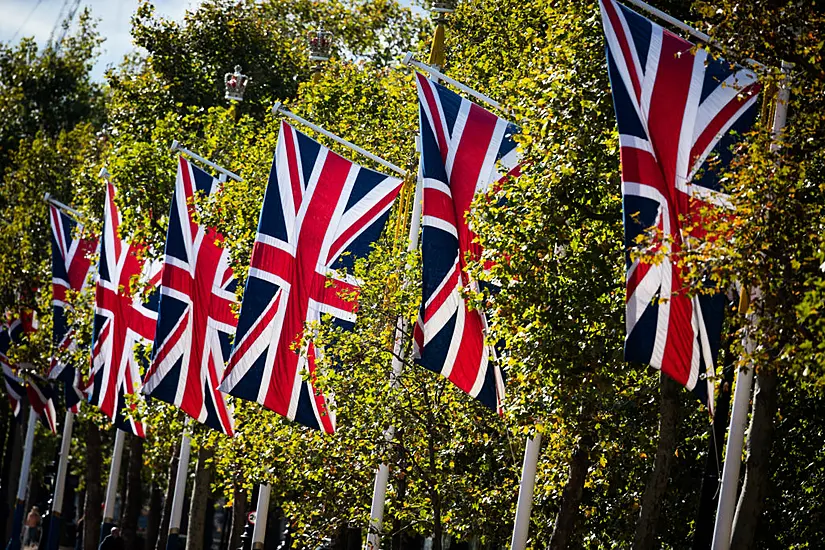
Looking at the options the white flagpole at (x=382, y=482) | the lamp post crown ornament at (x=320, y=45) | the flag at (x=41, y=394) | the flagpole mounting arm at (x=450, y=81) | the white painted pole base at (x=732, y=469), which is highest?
the lamp post crown ornament at (x=320, y=45)

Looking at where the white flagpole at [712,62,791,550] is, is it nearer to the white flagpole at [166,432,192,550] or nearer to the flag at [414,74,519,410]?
the flag at [414,74,519,410]

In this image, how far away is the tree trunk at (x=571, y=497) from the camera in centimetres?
1605

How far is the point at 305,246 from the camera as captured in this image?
62.7 feet

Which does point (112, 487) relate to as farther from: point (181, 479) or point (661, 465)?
point (661, 465)

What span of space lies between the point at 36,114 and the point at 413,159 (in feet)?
128

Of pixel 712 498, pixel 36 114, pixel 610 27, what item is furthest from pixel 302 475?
pixel 36 114

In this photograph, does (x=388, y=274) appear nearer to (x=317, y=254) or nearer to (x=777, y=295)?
(x=317, y=254)

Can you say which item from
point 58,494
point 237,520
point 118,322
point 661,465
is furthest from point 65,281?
point 661,465

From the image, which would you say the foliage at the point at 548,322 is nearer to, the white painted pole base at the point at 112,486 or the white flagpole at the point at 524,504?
the white flagpole at the point at 524,504

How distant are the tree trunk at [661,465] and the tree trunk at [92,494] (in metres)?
24.7

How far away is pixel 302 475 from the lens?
20000 mm

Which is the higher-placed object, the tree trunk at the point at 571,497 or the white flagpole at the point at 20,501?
the white flagpole at the point at 20,501

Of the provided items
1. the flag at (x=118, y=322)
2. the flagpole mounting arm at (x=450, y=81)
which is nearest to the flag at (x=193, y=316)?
the flag at (x=118, y=322)

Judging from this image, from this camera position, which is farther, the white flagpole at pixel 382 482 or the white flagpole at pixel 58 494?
the white flagpole at pixel 58 494
